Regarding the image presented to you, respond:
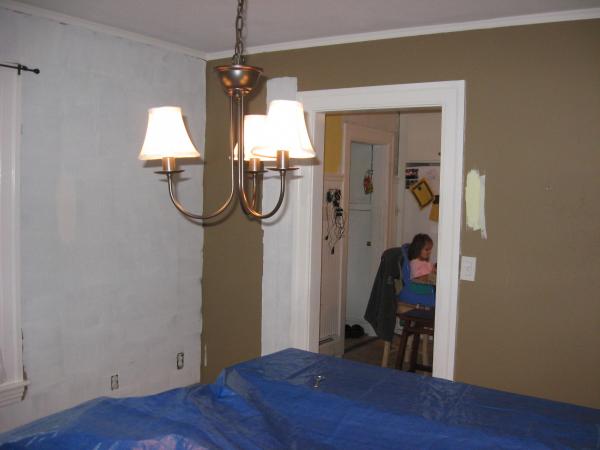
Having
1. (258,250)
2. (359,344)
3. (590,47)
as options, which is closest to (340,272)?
(359,344)

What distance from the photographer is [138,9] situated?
2902 mm

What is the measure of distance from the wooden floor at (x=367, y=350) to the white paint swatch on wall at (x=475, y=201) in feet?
6.79

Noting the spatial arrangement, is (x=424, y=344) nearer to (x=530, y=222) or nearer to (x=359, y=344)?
(x=359, y=344)

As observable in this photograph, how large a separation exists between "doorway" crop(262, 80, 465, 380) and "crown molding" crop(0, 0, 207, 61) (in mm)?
901

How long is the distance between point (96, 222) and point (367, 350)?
9.60ft

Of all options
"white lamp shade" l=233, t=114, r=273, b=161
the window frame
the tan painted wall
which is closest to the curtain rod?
the window frame

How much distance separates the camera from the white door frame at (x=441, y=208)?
9.87 ft

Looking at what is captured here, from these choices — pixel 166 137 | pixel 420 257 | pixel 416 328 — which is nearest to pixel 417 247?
pixel 420 257

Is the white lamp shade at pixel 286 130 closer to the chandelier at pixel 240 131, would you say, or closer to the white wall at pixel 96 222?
the chandelier at pixel 240 131

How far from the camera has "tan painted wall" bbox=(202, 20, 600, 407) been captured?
2699 millimetres

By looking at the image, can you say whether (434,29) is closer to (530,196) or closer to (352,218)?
(530,196)

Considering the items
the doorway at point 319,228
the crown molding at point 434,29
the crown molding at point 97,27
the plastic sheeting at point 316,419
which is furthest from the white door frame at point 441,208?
the plastic sheeting at point 316,419

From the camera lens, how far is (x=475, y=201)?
9.71ft

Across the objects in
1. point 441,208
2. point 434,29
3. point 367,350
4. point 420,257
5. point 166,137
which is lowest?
point 367,350
